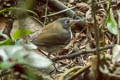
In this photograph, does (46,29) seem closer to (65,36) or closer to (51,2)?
(65,36)

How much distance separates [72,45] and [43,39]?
71 cm

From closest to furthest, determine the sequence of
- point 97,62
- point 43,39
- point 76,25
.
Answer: point 97,62
point 43,39
point 76,25

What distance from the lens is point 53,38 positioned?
3.23m

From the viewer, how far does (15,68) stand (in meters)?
1.42

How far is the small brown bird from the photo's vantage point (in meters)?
3.14

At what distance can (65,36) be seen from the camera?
3.32 meters

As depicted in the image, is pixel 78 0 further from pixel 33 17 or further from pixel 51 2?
pixel 33 17

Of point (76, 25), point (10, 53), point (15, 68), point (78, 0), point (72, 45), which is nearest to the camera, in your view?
point (10, 53)

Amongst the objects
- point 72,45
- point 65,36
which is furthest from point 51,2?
point 65,36

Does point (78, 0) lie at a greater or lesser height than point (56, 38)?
greater

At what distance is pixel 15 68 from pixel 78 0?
334 cm

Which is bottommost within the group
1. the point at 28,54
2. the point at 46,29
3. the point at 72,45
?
the point at 72,45

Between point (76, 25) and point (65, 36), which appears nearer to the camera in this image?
point (65, 36)

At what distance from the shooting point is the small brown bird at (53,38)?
10.3 ft
